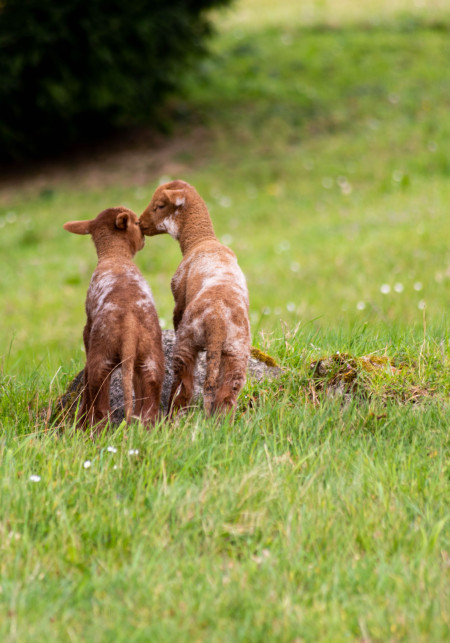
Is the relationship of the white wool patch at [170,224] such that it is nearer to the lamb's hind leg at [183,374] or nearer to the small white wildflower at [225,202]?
the lamb's hind leg at [183,374]

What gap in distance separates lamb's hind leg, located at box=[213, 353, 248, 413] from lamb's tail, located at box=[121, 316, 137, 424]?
0.44 metres

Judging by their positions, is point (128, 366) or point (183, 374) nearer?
point (128, 366)

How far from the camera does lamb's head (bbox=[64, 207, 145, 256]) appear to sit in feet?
14.6

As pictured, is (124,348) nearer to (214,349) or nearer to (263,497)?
(214,349)

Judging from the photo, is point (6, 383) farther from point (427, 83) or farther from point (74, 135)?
point (427, 83)

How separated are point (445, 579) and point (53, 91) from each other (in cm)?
1481

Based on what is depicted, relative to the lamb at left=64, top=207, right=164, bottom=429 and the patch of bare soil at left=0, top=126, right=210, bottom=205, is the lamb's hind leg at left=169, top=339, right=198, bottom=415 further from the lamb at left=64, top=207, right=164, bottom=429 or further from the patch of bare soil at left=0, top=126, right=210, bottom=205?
the patch of bare soil at left=0, top=126, right=210, bottom=205

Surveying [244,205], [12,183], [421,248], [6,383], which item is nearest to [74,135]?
[12,183]

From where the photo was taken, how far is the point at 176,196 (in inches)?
174

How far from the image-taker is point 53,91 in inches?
618

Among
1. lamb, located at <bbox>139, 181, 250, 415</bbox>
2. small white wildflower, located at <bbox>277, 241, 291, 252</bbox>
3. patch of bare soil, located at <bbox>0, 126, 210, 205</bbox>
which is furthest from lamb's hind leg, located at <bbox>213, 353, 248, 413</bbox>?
patch of bare soil, located at <bbox>0, 126, 210, 205</bbox>

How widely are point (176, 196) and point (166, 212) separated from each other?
0.39ft

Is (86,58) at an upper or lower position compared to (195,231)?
upper

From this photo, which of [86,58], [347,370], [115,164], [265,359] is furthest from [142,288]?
[115,164]
